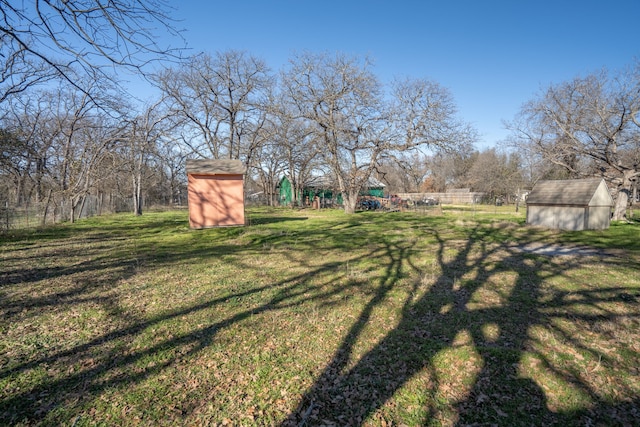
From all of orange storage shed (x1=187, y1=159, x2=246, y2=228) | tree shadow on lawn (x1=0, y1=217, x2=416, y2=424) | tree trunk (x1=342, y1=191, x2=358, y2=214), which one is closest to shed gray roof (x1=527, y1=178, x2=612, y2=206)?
tree trunk (x1=342, y1=191, x2=358, y2=214)

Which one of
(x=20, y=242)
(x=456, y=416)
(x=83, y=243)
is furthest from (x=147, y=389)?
(x=20, y=242)

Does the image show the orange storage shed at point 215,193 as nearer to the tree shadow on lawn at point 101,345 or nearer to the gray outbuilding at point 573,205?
the tree shadow on lawn at point 101,345

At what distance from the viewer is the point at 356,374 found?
3584 mm

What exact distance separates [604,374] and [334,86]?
26.6m

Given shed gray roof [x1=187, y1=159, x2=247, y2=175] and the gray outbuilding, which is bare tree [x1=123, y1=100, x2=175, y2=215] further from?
the gray outbuilding

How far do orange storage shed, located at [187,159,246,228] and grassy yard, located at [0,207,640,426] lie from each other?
7396 millimetres

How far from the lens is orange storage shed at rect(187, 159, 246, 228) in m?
15.9

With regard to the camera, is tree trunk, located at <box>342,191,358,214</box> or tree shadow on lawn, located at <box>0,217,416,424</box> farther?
tree trunk, located at <box>342,191,358,214</box>

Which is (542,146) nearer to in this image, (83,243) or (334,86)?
(334,86)

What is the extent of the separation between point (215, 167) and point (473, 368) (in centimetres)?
1514

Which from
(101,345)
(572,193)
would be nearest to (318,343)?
(101,345)

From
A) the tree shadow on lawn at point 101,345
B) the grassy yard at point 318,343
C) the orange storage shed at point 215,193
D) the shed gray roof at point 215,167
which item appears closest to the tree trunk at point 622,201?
the grassy yard at point 318,343

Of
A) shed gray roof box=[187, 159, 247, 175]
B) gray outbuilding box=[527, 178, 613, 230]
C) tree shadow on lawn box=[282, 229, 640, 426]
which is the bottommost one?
tree shadow on lawn box=[282, 229, 640, 426]

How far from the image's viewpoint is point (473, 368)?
145 inches
